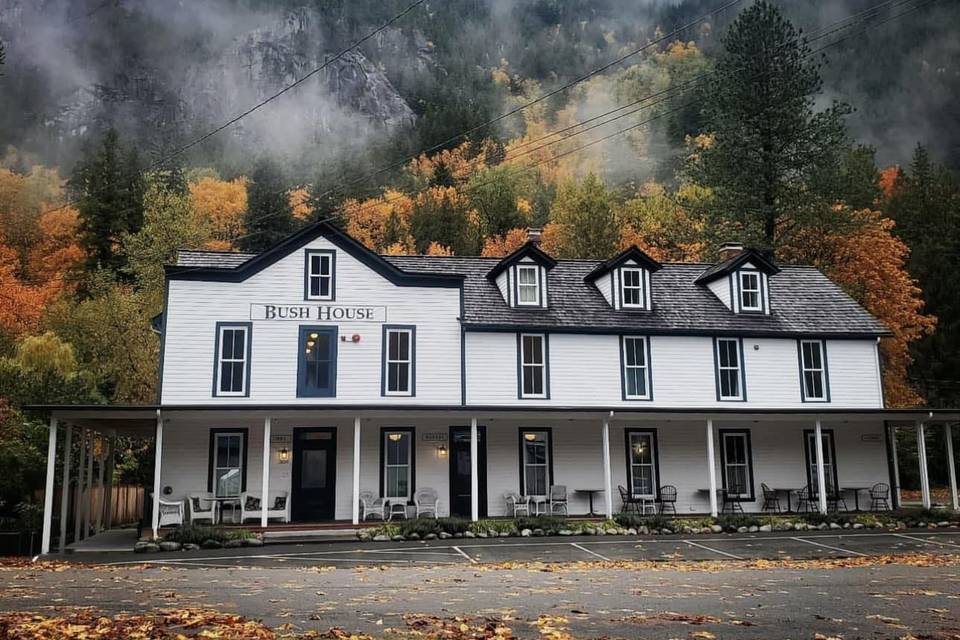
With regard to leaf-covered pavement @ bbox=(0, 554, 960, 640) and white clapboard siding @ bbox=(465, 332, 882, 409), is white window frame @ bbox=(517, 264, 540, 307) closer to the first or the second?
white clapboard siding @ bbox=(465, 332, 882, 409)

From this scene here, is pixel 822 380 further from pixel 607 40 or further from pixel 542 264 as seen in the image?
pixel 607 40

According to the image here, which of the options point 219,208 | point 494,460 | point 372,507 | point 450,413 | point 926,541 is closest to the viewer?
point 926,541

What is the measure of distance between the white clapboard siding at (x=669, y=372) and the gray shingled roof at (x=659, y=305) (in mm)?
420

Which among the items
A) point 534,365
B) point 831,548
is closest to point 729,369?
point 534,365

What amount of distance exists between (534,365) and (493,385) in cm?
138

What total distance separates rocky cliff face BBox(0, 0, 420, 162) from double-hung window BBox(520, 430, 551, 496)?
3527 inches

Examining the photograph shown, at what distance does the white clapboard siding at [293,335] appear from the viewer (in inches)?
886

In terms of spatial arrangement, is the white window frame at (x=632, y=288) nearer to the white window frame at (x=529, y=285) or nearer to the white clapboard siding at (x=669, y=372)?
the white clapboard siding at (x=669, y=372)

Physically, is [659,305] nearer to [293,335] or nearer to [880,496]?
[880,496]

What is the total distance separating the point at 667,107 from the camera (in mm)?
95875

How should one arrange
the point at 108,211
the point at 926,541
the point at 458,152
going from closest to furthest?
1. the point at 926,541
2. the point at 108,211
3. the point at 458,152

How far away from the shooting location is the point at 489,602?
10.4 m

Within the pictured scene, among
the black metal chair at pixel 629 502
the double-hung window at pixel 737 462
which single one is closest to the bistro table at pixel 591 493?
the black metal chair at pixel 629 502

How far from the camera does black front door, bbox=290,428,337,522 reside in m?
22.8
